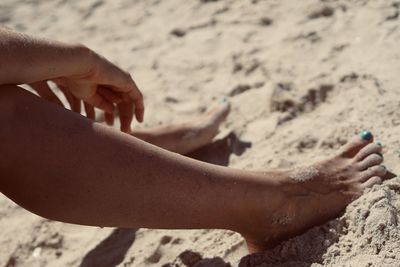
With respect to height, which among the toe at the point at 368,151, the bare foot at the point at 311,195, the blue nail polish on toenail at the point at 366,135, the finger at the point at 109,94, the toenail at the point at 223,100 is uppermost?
the finger at the point at 109,94

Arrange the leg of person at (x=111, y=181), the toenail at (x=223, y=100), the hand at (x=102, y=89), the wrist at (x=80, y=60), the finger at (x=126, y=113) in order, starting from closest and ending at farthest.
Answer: the leg of person at (x=111, y=181) → the wrist at (x=80, y=60) → the hand at (x=102, y=89) → the finger at (x=126, y=113) → the toenail at (x=223, y=100)

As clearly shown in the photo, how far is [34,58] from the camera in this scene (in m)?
1.47

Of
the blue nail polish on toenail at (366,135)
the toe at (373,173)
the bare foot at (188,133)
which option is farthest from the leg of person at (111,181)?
the bare foot at (188,133)

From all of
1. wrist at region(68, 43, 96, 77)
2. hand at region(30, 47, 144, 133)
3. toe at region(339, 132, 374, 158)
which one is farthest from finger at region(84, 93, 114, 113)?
toe at region(339, 132, 374, 158)

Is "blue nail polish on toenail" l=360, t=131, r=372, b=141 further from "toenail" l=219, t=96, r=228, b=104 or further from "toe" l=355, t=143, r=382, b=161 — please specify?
"toenail" l=219, t=96, r=228, b=104

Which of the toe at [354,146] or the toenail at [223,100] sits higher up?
the toe at [354,146]

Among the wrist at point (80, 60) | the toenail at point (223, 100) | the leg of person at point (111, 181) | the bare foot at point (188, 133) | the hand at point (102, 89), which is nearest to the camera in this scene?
the leg of person at point (111, 181)

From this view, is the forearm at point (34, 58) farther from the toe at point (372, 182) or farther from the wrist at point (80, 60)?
the toe at point (372, 182)

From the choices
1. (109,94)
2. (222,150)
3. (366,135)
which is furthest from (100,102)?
(366,135)

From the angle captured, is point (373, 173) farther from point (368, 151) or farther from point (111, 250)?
point (111, 250)

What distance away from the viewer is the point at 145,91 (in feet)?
9.04

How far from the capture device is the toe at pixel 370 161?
1.85 m

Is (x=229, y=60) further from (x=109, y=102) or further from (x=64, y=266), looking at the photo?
(x=64, y=266)

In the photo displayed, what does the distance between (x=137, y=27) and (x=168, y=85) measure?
0.66m
